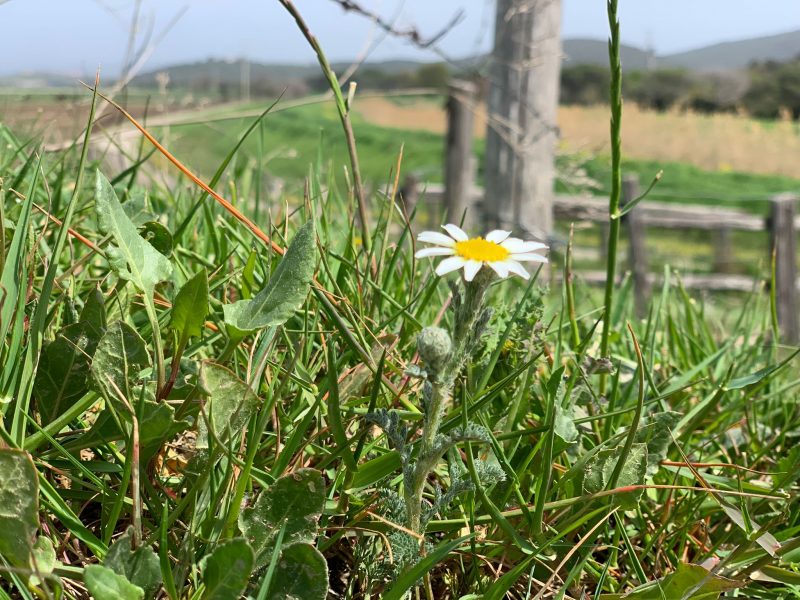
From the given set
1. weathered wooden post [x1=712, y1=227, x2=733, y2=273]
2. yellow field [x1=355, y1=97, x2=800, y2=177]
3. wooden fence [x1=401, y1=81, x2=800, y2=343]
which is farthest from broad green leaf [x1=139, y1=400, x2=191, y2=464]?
yellow field [x1=355, y1=97, x2=800, y2=177]

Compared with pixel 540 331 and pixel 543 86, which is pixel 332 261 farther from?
pixel 543 86

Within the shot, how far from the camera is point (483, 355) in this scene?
1.13m

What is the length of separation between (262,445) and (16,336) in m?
0.31

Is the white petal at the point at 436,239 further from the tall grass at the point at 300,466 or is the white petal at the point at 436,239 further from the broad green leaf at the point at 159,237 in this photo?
the broad green leaf at the point at 159,237

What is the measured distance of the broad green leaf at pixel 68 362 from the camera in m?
0.92

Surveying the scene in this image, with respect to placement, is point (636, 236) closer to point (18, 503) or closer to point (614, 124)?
point (614, 124)

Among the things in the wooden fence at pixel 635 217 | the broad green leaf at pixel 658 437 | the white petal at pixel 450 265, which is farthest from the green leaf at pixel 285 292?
the wooden fence at pixel 635 217

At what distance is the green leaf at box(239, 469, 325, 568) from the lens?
780 mm

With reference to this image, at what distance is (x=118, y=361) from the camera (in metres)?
0.85

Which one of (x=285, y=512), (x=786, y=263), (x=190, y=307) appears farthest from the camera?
(x=786, y=263)

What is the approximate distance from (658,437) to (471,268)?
463mm

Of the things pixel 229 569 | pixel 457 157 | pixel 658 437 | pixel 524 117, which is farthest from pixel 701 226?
pixel 229 569

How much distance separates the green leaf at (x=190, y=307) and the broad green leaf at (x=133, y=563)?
26cm

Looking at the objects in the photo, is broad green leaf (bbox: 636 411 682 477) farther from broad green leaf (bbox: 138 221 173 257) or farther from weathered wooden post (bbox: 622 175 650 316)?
weathered wooden post (bbox: 622 175 650 316)
